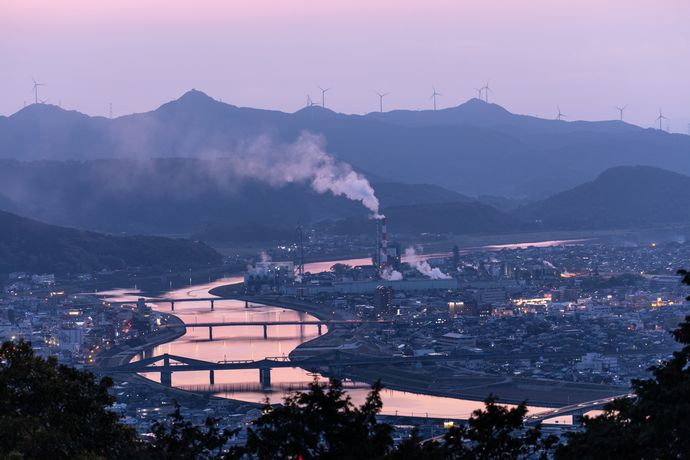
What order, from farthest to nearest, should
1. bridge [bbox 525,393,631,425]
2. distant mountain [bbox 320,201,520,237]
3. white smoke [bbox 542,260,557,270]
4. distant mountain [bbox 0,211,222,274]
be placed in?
distant mountain [bbox 320,201,520,237] → distant mountain [bbox 0,211,222,274] → white smoke [bbox 542,260,557,270] → bridge [bbox 525,393,631,425]

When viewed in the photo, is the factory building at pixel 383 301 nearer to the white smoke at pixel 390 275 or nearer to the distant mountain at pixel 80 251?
the white smoke at pixel 390 275

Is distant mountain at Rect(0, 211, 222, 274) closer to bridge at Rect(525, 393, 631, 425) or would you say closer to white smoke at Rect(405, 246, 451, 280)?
white smoke at Rect(405, 246, 451, 280)

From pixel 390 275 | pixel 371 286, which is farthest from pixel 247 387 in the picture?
pixel 390 275

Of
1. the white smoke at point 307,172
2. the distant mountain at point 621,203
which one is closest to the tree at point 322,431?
the white smoke at point 307,172

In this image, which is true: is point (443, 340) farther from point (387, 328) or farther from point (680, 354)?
point (680, 354)

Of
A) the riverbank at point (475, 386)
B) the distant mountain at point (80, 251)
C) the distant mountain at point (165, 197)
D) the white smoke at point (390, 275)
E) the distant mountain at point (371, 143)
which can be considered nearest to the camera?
the riverbank at point (475, 386)

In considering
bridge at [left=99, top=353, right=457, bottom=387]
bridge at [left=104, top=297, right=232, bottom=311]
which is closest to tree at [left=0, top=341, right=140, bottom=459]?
bridge at [left=99, top=353, right=457, bottom=387]

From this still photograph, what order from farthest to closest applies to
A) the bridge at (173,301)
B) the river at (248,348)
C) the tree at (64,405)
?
the bridge at (173,301)
the river at (248,348)
the tree at (64,405)
